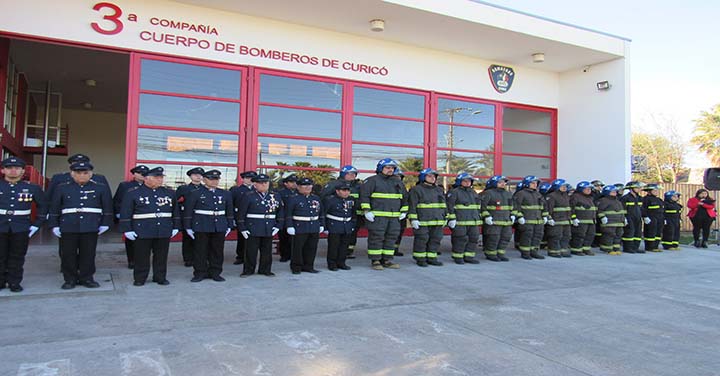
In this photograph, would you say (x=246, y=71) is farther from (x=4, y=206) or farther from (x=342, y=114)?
(x=4, y=206)

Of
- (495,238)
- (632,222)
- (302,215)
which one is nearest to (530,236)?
(495,238)

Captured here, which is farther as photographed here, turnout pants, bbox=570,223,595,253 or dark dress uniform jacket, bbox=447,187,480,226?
turnout pants, bbox=570,223,595,253

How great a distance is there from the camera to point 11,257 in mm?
6402

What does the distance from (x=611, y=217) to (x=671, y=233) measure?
2698 millimetres

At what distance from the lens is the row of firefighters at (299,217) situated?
6.70 m

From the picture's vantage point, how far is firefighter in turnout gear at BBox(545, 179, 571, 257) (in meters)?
11.5

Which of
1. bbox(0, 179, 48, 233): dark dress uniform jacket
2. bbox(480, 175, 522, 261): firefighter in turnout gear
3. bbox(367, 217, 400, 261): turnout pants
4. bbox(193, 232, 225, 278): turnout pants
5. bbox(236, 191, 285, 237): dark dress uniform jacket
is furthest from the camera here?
bbox(480, 175, 522, 261): firefighter in turnout gear

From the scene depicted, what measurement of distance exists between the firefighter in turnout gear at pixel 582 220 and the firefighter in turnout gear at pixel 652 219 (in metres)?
2.38

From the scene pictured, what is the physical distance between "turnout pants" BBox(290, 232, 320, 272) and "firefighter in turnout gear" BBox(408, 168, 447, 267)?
2065mm

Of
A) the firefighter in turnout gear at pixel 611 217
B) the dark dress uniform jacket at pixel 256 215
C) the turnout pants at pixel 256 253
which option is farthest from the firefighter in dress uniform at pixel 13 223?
the firefighter in turnout gear at pixel 611 217

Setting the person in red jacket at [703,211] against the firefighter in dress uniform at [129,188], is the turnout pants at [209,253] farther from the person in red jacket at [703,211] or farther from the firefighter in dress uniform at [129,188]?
the person in red jacket at [703,211]

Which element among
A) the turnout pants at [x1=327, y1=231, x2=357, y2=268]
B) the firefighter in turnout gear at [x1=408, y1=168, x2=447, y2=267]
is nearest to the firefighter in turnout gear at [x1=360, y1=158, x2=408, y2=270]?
the firefighter in turnout gear at [x1=408, y1=168, x2=447, y2=267]

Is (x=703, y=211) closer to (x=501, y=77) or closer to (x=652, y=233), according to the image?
(x=652, y=233)

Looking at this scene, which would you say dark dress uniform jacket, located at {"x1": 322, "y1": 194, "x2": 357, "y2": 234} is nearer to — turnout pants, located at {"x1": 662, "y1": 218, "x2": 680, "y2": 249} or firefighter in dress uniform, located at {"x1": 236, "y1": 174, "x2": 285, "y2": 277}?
firefighter in dress uniform, located at {"x1": 236, "y1": 174, "x2": 285, "y2": 277}
